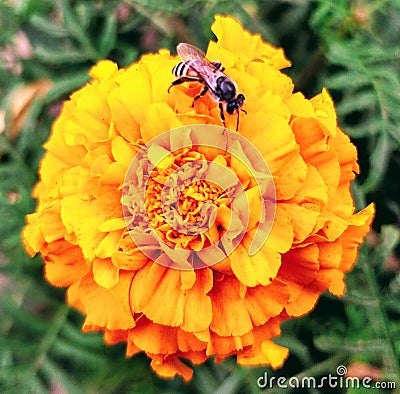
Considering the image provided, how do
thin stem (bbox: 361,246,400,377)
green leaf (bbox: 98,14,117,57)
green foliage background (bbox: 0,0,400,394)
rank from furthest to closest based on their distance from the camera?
green leaf (bbox: 98,14,117,57) → green foliage background (bbox: 0,0,400,394) → thin stem (bbox: 361,246,400,377)

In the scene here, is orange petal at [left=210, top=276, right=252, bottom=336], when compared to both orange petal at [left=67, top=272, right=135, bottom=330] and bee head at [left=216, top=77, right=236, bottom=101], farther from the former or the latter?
bee head at [left=216, top=77, right=236, bottom=101]

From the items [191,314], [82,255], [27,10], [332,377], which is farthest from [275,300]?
[27,10]

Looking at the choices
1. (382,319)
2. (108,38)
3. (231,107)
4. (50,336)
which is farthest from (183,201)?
(50,336)

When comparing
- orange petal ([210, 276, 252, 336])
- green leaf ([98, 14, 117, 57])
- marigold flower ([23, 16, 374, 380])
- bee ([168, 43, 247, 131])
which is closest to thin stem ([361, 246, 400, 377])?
marigold flower ([23, 16, 374, 380])

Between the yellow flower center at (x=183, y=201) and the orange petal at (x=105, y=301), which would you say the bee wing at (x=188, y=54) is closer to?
the yellow flower center at (x=183, y=201)

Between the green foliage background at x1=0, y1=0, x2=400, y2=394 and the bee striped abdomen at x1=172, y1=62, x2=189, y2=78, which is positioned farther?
the green foliage background at x1=0, y1=0, x2=400, y2=394

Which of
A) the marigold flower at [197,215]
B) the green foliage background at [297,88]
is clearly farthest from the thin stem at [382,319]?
the marigold flower at [197,215]

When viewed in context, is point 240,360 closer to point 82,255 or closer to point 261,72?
point 82,255

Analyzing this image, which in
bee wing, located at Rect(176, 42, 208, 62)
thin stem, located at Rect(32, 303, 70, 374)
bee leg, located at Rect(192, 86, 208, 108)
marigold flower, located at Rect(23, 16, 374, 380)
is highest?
bee wing, located at Rect(176, 42, 208, 62)
